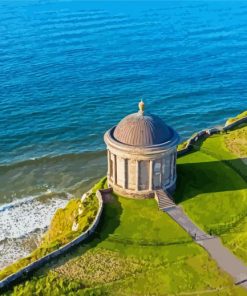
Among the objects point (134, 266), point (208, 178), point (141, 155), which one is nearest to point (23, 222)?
point (141, 155)

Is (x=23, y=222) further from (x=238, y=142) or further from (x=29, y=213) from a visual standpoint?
(x=238, y=142)

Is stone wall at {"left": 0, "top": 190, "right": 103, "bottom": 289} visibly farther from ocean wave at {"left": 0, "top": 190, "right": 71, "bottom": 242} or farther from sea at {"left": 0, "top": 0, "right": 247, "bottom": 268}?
ocean wave at {"left": 0, "top": 190, "right": 71, "bottom": 242}

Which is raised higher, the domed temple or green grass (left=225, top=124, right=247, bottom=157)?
the domed temple

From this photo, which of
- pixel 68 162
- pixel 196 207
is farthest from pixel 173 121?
pixel 196 207

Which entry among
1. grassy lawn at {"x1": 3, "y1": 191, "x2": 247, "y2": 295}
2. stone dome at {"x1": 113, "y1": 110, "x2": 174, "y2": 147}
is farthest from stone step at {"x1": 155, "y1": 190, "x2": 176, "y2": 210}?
stone dome at {"x1": 113, "y1": 110, "x2": 174, "y2": 147}

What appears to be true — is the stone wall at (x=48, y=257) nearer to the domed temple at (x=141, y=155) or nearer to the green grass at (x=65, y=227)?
the green grass at (x=65, y=227)

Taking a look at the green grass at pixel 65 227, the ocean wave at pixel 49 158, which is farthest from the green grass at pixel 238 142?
the ocean wave at pixel 49 158
